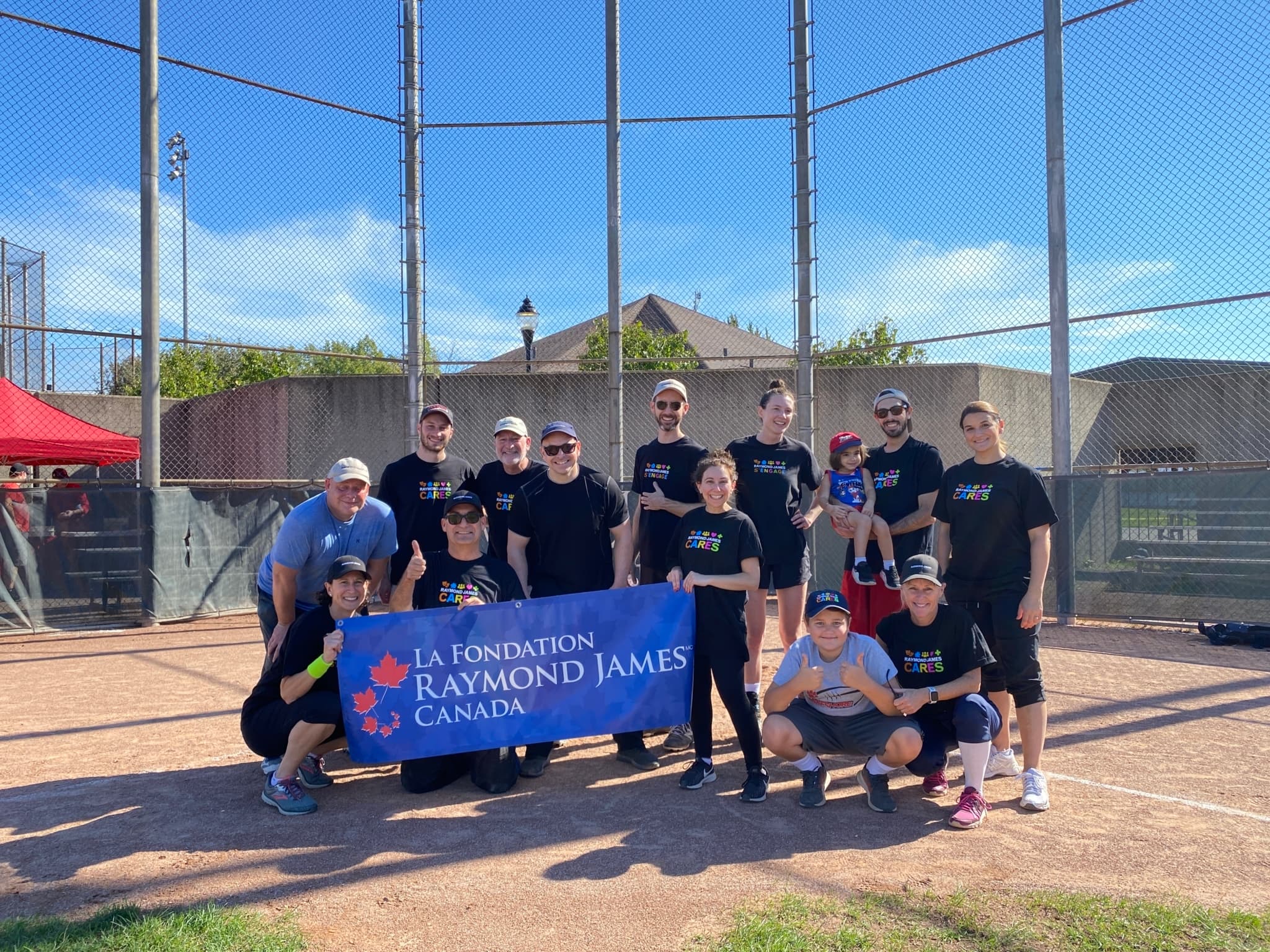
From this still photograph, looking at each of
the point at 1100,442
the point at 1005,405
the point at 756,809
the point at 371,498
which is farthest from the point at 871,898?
the point at 1100,442

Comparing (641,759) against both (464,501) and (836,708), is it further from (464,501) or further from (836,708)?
(464,501)

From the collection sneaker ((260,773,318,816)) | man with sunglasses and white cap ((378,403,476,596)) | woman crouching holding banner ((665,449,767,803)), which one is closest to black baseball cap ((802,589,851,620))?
woman crouching holding banner ((665,449,767,803))

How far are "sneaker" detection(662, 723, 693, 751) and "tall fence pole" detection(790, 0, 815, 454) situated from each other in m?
6.00

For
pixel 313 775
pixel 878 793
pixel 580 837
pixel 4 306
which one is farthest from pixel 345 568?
pixel 4 306

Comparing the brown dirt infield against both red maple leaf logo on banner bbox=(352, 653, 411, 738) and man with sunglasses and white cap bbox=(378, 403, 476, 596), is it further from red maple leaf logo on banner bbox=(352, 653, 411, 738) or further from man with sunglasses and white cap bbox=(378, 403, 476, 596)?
man with sunglasses and white cap bbox=(378, 403, 476, 596)

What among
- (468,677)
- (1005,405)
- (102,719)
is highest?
(1005,405)

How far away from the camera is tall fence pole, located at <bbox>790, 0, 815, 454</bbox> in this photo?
444 inches

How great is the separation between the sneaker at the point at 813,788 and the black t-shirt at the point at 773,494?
1.42 meters

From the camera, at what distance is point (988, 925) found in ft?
10.4

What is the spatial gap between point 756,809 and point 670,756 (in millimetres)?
1029

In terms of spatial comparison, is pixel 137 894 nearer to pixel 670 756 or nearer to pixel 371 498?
pixel 371 498

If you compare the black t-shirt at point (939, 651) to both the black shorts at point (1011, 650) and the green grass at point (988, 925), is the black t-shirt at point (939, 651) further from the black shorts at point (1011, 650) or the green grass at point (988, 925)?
the green grass at point (988, 925)

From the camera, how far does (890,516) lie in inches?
228

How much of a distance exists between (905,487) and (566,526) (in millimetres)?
2075
